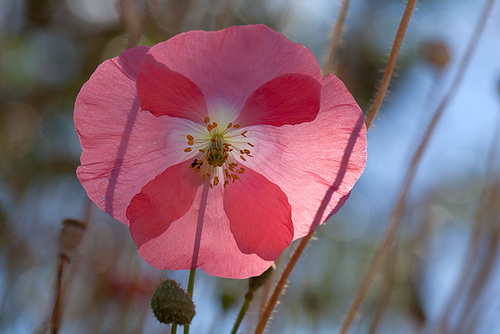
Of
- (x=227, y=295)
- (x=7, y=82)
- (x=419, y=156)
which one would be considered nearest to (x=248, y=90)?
(x=419, y=156)

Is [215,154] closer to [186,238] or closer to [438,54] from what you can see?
[186,238]

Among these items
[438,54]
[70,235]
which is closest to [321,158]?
[70,235]

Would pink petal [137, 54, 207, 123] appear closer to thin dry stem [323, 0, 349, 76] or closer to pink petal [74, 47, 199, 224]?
pink petal [74, 47, 199, 224]

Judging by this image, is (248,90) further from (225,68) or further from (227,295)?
(227,295)

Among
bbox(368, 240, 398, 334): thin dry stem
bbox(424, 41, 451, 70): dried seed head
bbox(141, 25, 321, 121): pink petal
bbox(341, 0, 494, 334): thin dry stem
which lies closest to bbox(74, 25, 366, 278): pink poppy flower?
bbox(141, 25, 321, 121): pink petal

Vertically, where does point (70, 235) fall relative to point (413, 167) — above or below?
below
